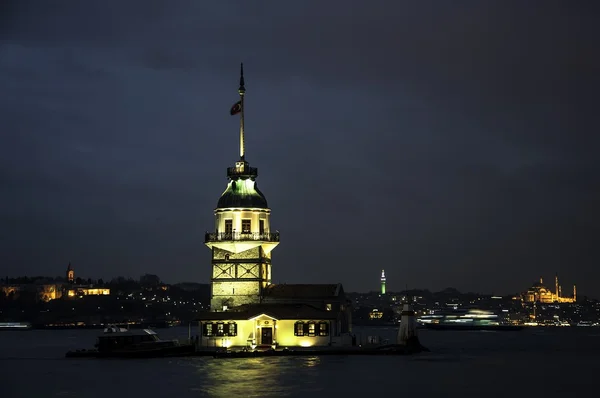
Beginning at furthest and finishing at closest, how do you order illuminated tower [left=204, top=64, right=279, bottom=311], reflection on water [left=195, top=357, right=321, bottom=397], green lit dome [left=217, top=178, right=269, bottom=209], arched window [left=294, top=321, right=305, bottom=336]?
green lit dome [left=217, top=178, right=269, bottom=209] < illuminated tower [left=204, top=64, right=279, bottom=311] < arched window [left=294, top=321, right=305, bottom=336] < reflection on water [left=195, top=357, right=321, bottom=397]

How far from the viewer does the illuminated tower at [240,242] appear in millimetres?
94062

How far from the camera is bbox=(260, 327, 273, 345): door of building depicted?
89625 millimetres

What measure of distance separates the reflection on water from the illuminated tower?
7.12m

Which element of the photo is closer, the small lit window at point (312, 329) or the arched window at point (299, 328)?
the arched window at point (299, 328)

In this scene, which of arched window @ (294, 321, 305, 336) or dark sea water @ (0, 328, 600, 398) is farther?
arched window @ (294, 321, 305, 336)

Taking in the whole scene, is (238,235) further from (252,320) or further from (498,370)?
(498,370)

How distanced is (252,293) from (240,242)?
4429 mm

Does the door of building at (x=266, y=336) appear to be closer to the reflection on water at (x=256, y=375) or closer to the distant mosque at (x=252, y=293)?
the distant mosque at (x=252, y=293)

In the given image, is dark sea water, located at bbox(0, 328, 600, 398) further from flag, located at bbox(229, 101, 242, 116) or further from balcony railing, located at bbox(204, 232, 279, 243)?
flag, located at bbox(229, 101, 242, 116)

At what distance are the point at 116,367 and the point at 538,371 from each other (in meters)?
32.4

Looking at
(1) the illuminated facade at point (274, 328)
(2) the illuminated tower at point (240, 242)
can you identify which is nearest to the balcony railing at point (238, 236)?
(2) the illuminated tower at point (240, 242)

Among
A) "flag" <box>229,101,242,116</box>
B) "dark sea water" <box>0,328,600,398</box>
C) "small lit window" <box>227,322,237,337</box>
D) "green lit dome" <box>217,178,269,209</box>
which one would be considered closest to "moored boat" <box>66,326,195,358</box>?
"dark sea water" <box>0,328,600,398</box>

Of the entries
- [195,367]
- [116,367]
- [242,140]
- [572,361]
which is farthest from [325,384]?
[572,361]

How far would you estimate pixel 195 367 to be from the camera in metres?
82.5
